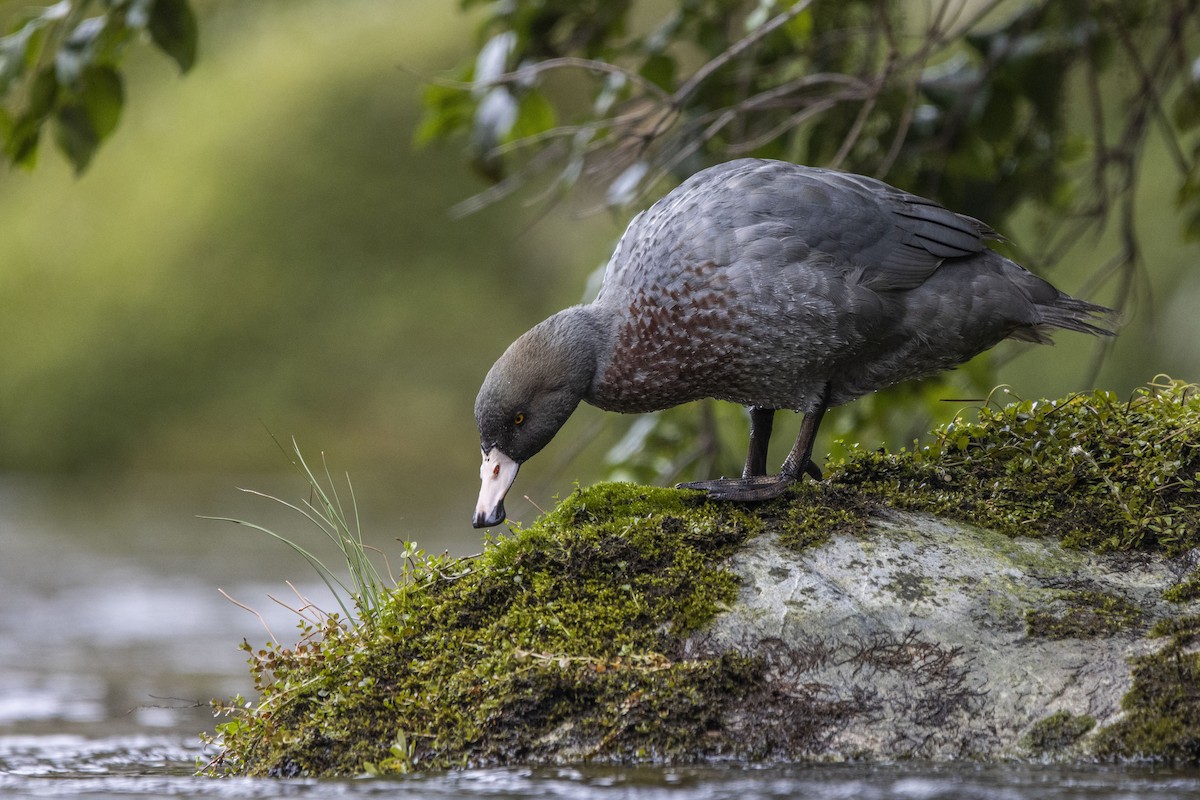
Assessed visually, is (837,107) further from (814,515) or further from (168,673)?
(168,673)

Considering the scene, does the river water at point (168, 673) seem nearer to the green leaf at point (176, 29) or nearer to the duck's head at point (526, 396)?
the duck's head at point (526, 396)

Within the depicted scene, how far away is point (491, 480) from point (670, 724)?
4.35 feet

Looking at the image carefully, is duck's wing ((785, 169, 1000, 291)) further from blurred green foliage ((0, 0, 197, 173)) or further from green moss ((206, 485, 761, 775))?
blurred green foliage ((0, 0, 197, 173))

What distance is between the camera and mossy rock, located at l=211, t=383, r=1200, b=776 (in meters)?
3.22

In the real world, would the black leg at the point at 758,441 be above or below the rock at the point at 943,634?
above

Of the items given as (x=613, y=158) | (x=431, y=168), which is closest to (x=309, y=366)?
(x=431, y=168)

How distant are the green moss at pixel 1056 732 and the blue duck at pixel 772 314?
3.86ft

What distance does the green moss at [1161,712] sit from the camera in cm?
309

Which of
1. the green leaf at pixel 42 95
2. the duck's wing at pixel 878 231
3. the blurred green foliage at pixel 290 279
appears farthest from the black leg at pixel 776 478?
the blurred green foliage at pixel 290 279

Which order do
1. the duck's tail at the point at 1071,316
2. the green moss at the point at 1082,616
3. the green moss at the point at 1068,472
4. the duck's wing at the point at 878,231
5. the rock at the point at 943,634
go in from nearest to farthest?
1. the rock at the point at 943,634
2. the green moss at the point at 1082,616
3. the green moss at the point at 1068,472
4. the duck's wing at the point at 878,231
5. the duck's tail at the point at 1071,316

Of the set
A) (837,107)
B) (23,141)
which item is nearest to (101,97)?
(23,141)

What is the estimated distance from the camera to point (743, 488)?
4.01 m

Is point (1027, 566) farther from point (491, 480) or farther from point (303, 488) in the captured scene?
point (303, 488)

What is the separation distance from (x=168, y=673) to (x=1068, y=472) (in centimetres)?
514
